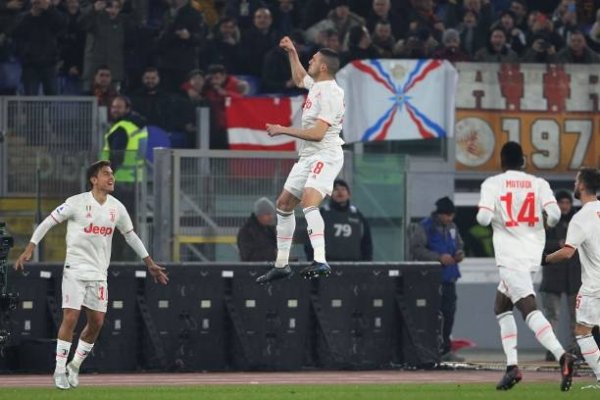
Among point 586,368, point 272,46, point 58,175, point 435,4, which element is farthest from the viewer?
point 435,4

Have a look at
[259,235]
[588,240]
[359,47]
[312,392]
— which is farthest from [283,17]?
[312,392]

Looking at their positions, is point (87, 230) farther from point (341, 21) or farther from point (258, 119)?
point (341, 21)

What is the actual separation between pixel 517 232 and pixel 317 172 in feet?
6.93

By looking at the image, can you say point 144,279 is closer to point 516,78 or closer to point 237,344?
point 237,344

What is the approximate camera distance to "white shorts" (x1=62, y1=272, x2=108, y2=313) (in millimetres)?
20484

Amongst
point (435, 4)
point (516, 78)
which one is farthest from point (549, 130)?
point (435, 4)

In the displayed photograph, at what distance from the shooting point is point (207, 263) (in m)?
24.0

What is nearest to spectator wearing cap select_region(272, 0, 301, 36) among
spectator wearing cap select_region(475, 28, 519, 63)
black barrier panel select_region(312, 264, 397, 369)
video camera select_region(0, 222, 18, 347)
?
spectator wearing cap select_region(475, 28, 519, 63)

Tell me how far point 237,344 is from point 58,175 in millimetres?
3343

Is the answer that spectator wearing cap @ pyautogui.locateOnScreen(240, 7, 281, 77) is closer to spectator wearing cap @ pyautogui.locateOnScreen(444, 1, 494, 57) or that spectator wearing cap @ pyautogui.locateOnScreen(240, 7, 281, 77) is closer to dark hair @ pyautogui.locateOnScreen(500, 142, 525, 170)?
spectator wearing cap @ pyautogui.locateOnScreen(444, 1, 494, 57)

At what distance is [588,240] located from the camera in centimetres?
1930

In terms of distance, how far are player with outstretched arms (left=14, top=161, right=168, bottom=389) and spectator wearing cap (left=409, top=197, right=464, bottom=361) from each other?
560cm

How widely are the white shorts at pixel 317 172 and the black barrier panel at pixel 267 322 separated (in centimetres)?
518

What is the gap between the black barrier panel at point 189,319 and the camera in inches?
934
